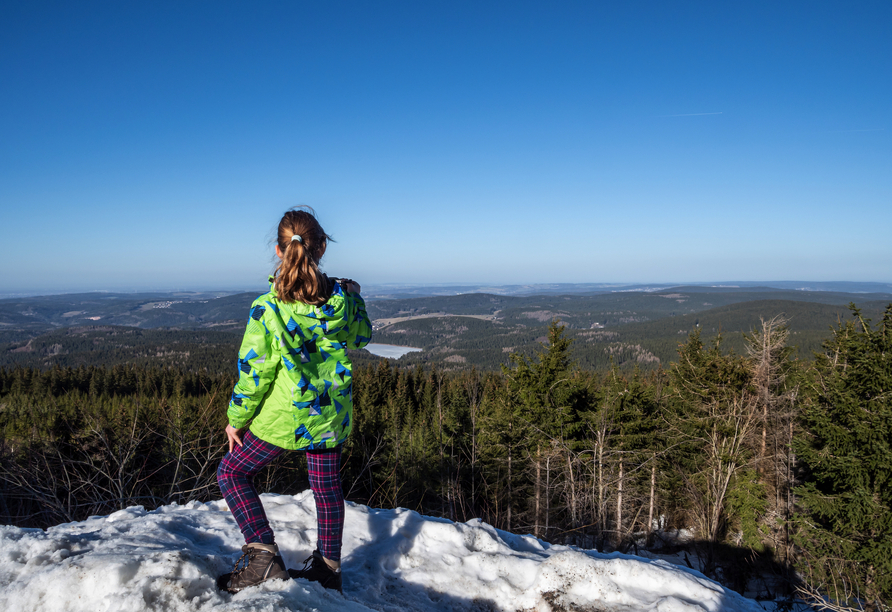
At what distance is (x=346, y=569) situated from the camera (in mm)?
3205

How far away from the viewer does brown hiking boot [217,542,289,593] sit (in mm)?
2332

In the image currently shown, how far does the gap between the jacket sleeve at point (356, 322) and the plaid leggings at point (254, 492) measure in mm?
704

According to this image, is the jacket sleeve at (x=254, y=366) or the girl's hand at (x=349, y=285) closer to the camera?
the jacket sleeve at (x=254, y=366)

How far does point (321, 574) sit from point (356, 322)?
160cm

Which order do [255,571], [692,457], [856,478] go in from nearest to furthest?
[255,571], [856,478], [692,457]

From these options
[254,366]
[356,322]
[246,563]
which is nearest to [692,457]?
[356,322]

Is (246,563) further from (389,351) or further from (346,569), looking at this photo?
(389,351)

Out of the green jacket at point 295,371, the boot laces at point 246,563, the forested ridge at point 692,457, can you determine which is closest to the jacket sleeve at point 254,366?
the green jacket at point 295,371

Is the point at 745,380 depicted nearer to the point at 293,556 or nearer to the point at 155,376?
the point at 293,556

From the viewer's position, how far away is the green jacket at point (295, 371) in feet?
8.06

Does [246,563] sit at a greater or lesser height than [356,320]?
lesser

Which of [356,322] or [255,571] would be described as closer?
[255,571]

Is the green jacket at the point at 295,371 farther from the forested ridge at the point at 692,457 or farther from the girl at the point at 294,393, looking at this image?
the forested ridge at the point at 692,457

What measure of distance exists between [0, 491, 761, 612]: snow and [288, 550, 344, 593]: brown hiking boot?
0.48 feet
